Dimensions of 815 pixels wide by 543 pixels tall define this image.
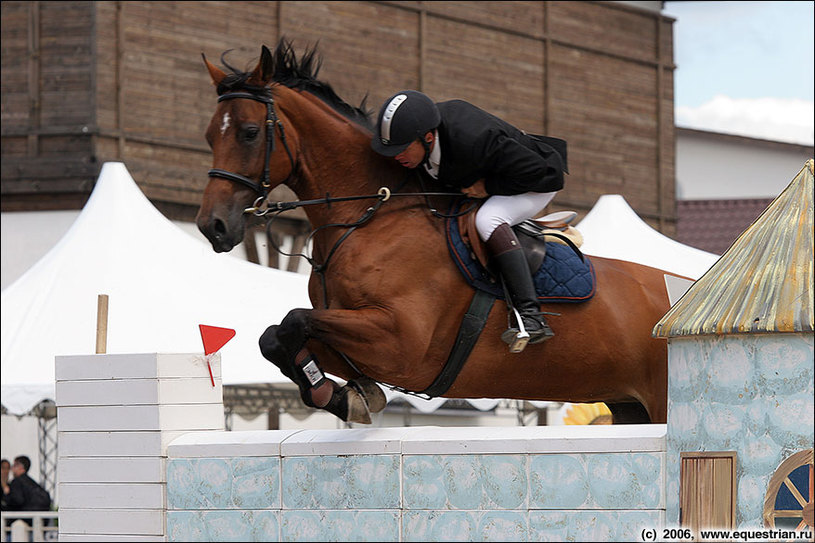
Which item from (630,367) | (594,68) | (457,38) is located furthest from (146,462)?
(594,68)

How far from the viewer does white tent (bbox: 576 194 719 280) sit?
12.9m

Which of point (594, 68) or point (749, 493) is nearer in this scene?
point (749, 493)

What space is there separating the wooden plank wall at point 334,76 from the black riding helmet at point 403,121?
840cm

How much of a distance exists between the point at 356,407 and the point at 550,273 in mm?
1147

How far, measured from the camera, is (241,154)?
5.77 metres

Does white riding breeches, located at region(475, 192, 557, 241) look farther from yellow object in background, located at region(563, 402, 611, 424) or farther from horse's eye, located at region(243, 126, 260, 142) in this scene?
yellow object in background, located at region(563, 402, 611, 424)

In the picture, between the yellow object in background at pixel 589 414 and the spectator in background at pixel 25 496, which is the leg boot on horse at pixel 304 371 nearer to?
the yellow object in background at pixel 589 414

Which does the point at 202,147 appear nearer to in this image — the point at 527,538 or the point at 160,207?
the point at 160,207

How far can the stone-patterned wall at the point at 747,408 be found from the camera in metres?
4.49

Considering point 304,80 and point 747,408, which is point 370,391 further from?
point 747,408

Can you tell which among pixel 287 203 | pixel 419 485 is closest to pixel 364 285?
pixel 287 203

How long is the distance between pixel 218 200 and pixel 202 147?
12.6 metres

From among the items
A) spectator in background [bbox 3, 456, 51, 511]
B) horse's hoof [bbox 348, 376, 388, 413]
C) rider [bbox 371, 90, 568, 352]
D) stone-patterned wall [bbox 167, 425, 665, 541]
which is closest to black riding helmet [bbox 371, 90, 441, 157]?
rider [bbox 371, 90, 568, 352]

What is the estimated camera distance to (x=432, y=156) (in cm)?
587
